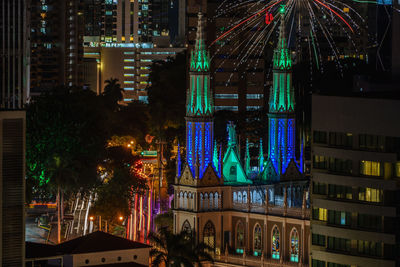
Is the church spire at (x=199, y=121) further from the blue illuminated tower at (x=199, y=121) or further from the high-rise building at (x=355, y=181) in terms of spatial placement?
the high-rise building at (x=355, y=181)

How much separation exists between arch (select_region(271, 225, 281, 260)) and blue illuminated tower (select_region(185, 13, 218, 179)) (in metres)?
7.66

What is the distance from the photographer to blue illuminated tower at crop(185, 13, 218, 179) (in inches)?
4975

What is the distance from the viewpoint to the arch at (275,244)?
12275 cm

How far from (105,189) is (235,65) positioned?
51811 mm

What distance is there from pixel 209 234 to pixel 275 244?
242 inches

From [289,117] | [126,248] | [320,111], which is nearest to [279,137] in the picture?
[289,117]

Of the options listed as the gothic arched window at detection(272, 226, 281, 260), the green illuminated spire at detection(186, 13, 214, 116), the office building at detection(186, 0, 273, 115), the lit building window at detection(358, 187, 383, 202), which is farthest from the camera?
the office building at detection(186, 0, 273, 115)

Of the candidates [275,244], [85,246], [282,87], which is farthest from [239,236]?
[85,246]

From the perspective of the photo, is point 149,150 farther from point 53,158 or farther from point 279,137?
point 279,137

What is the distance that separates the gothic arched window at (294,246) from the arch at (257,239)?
3.50 m

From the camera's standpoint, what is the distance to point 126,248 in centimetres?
11744

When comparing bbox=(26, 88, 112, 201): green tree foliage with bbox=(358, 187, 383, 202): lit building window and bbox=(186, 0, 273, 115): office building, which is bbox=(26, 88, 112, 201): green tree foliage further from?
bbox=(358, 187, 383, 202): lit building window

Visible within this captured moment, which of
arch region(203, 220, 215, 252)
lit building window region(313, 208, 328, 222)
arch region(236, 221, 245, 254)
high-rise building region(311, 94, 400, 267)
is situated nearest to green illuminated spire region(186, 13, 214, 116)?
arch region(203, 220, 215, 252)

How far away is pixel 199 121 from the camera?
126812 millimetres
